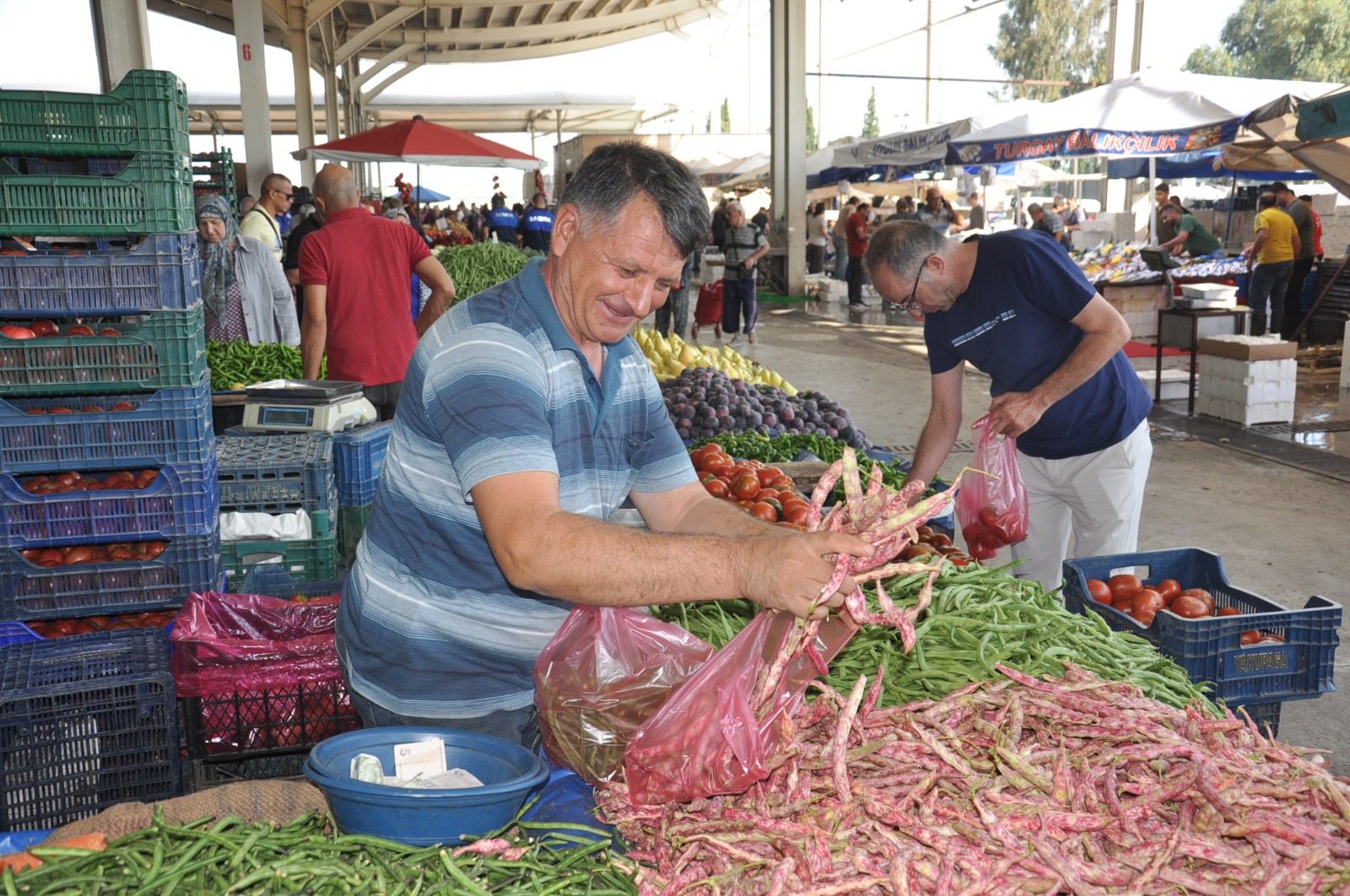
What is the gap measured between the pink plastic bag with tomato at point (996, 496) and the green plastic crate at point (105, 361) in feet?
9.83

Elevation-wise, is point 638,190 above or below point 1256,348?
above

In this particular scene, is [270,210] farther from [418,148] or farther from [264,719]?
[264,719]

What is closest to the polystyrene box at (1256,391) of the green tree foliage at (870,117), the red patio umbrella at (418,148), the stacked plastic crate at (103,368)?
the stacked plastic crate at (103,368)

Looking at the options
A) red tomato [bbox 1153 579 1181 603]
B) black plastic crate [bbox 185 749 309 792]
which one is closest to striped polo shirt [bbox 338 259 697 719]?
black plastic crate [bbox 185 749 309 792]

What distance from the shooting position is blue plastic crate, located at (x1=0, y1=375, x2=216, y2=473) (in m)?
3.75

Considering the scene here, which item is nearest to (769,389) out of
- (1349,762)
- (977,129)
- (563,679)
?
(1349,762)

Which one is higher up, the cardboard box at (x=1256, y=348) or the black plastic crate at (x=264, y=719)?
the cardboard box at (x=1256, y=348)

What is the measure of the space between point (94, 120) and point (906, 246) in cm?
294

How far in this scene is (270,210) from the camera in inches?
375

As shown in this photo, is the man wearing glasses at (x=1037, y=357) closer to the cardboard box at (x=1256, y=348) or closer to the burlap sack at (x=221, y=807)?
the burlap sack at (x=221, y=807)

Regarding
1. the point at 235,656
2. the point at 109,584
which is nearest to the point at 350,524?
the point at 109,584

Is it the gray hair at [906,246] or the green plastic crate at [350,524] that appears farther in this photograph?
the green plastic crate at [350,524]

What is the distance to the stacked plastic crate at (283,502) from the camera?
446 centimetres

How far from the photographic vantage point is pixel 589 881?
5.92ft
